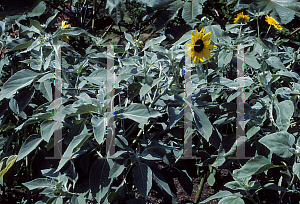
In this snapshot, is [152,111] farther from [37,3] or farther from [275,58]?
[37,3]

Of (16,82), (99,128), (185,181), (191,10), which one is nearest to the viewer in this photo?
(99,128)

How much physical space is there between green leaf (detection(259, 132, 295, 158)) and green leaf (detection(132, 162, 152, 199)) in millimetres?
450

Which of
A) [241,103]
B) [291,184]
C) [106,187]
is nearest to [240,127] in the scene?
[241,103]

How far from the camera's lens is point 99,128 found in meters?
0.95

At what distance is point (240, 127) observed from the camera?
126cm

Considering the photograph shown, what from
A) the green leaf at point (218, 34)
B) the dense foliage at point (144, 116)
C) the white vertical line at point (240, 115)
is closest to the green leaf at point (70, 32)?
the dense foliage at point (144, 116)

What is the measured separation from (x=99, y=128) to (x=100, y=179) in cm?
27

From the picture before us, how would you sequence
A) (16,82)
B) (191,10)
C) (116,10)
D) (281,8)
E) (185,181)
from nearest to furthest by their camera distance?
(16,82)
(185,181)
(191,10)
(281,8)
(116,10)

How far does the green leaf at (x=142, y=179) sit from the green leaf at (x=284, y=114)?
57 cm

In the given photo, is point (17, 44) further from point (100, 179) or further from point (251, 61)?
point (251, 61)

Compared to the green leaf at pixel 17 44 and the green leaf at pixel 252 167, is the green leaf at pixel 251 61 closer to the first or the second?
the green leaf at pixel 252 167

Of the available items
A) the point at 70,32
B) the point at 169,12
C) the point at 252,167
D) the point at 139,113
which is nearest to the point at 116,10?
the point at 169,12

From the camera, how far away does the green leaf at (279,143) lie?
1005 mm

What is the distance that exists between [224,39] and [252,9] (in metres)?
0.56
